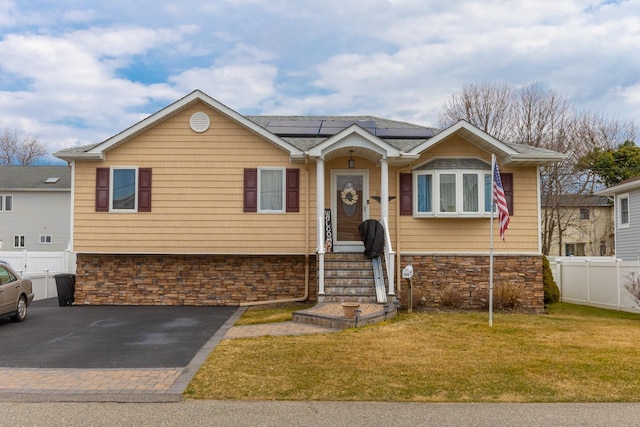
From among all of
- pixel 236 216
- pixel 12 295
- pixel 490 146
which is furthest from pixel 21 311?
pixel 490 146

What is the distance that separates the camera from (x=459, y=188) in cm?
1381

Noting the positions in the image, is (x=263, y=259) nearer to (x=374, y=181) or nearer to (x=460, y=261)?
(x=374, y=181)

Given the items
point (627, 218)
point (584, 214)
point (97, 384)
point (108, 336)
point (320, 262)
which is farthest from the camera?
point (584, 214)

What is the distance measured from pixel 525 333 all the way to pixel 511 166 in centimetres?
604

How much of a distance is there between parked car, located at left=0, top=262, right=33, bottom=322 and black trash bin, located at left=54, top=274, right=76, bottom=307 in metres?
2.39

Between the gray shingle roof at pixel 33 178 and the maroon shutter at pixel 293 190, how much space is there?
23.5 m

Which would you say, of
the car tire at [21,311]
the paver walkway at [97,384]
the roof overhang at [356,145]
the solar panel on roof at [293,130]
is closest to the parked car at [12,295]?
the car tire at [21,311]

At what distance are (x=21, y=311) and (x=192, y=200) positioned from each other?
4871 millimetres

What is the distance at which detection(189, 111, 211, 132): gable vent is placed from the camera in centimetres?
1439

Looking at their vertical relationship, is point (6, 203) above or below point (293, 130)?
below

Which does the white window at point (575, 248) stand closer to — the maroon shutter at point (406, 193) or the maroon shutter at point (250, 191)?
the maroon shutter at point (406, 193)

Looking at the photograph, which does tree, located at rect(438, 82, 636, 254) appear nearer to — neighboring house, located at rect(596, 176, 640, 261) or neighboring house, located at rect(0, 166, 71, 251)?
neighboring house, located at rect(596, 176, 640, 261)

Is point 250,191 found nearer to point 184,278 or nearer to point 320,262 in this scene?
point 184,278

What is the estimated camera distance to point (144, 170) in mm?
14375
